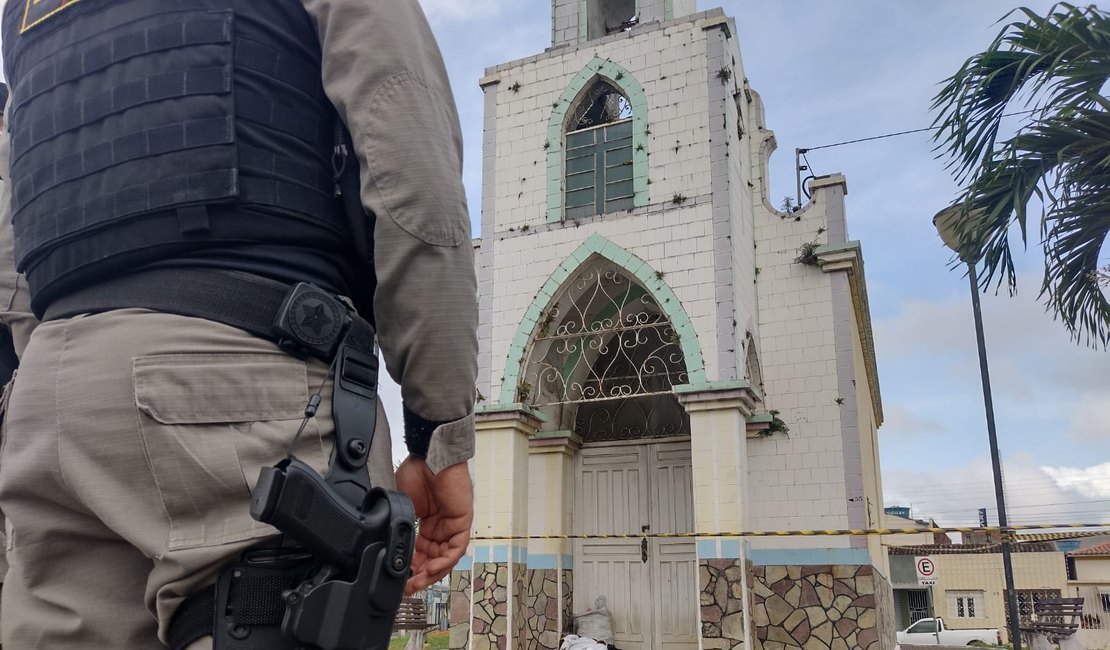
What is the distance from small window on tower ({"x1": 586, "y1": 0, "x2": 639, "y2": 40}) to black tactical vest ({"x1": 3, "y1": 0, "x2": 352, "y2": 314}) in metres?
10.4

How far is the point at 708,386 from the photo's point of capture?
910 centimetres

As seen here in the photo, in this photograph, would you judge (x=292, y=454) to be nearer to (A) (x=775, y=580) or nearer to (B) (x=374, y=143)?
(B) (x=374, y=143)

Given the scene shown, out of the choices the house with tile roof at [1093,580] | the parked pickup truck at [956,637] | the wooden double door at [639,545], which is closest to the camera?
the wooden double door at [639,545]

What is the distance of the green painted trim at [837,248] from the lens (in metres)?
10.3

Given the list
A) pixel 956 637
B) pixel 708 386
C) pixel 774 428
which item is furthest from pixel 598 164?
pixel 956 637

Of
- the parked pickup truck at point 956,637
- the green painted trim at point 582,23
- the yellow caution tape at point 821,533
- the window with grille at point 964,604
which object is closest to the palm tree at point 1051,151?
the yellow caution tape at point 821,533

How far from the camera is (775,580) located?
9594mm

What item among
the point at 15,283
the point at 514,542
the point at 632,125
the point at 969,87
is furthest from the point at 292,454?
the point at 632,125

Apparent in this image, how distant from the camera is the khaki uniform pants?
1.32 meters

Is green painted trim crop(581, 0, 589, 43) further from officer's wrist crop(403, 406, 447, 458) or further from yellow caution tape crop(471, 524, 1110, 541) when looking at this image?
officer's wrist crop(403, 406, 447, 458)

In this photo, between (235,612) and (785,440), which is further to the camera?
(785,440)

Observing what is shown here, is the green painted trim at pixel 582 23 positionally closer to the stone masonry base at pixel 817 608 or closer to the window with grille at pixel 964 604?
the stone masonry base at pixel 817 608

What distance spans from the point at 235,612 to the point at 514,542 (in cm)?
875

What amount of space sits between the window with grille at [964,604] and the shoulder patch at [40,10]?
138 feet
